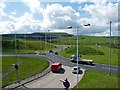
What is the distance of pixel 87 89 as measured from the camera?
32.7 metres

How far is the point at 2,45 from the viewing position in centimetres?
13150

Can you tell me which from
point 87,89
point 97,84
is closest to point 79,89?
point 87,89

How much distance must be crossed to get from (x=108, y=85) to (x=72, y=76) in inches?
410

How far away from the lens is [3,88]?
110 feet

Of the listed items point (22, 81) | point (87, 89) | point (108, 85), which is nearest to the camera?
point (87, 89)

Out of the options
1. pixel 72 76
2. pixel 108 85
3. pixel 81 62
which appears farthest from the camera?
pixel 81 62

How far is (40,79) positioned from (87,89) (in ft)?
35.6

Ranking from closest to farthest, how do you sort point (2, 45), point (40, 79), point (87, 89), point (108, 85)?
point (87, 89) → point (108, 85) → point (40, 79) → point (2, 45)

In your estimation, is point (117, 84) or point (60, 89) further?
point (117, 84)

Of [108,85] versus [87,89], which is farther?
[108,85]

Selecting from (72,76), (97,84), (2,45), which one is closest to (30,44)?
(2,45)

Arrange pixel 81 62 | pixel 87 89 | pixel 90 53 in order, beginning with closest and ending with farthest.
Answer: pixel 87 89
pixel 81 62
pixel 90 53

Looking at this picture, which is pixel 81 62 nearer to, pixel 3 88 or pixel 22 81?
pixel 22 81

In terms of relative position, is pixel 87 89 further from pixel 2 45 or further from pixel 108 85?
pixel 2 45
